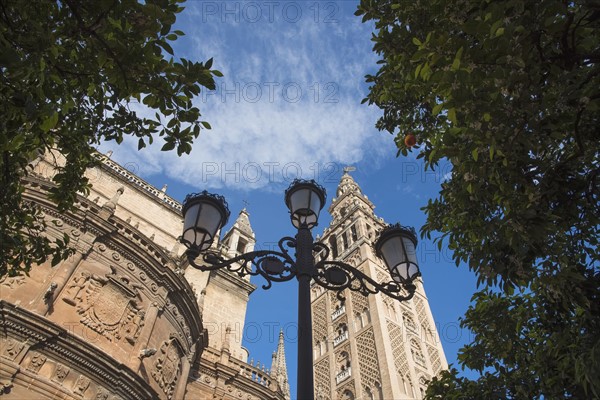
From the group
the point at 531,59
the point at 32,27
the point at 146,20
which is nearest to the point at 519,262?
the point at 531,59

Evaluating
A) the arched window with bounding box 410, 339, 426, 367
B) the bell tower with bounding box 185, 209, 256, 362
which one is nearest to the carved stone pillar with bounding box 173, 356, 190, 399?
the bell tower with bounding box 185, 209, 256, 362

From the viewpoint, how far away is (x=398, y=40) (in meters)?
6.73

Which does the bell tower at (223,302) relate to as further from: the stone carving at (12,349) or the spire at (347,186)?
the spire at (347,186)

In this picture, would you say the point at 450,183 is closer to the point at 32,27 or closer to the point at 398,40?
the point at 398,40

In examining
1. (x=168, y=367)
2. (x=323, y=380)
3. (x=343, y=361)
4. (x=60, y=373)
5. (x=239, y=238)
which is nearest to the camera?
(x=60, y=373)

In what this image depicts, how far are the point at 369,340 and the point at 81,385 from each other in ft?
68.6

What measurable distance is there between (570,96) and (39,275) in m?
13.9

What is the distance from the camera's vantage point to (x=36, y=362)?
39.4 feet

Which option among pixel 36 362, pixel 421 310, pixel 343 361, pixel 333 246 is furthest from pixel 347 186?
pixel 36 362

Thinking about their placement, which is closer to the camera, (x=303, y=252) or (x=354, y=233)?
(x=303, y=252)

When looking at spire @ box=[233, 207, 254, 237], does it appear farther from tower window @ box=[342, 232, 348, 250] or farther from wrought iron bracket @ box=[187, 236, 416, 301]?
wrought iron bracket @ box=[187, 236, 416, 301]

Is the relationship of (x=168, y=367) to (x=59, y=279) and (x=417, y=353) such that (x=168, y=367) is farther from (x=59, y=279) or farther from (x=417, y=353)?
(x=417, y=353)

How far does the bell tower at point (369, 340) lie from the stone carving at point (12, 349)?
17.3m

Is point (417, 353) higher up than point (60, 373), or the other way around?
point (417, 353)
